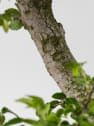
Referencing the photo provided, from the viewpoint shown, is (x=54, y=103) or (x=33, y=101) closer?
(x=33, y=101)

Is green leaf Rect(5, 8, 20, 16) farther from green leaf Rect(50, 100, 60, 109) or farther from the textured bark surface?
green leaf Rect(50, 100, 60, 109)

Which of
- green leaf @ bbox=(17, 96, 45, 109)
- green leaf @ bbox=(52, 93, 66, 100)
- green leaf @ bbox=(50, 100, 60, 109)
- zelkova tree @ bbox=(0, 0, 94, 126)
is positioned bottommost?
green leaf @ bbox=(17, 96, 45, 109)

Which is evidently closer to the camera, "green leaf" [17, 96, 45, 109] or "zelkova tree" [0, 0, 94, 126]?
"green leaf" [17, 96, 45, 109]

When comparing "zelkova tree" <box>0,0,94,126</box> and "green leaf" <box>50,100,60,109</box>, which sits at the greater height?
"zelkova tree" <box>0,0,94,126</box>

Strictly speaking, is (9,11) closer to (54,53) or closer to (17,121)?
(54,53)

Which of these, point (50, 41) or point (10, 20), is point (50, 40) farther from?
point (10, 20)

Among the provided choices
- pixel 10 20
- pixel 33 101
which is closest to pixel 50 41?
pixel 10 20

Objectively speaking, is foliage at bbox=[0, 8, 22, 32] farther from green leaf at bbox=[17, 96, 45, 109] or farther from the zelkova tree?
green leaf at bbox=[17, 96, 45, 109]

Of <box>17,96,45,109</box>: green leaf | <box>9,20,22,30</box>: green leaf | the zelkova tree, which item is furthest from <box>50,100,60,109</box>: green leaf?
<box>17,96,45,109</box>: green leaf
